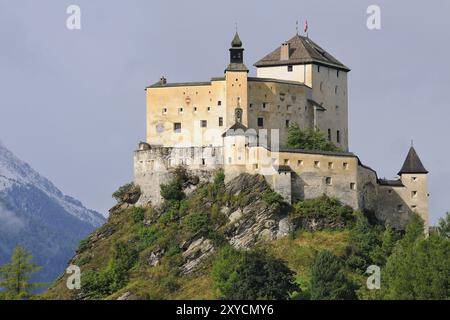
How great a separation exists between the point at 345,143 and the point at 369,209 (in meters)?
8.33

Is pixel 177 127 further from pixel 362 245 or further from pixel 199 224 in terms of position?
pixel 362 245

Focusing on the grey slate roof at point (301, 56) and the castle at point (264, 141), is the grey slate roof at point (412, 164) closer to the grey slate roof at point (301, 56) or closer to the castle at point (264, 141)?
the castle at point (264, 141)

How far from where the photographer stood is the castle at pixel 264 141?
365 ft

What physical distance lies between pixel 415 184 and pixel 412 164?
1.47 m

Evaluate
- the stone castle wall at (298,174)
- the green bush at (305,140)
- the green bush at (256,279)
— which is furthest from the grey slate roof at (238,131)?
the green bush at (256,279)

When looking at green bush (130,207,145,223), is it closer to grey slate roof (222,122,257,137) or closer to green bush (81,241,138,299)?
green bush (81,241,138,299)

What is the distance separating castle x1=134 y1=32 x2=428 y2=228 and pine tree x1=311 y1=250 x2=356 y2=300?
31.7 feet

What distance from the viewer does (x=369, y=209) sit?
4496 inches

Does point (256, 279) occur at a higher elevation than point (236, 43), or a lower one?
lower

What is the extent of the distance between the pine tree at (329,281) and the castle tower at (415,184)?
14.1 m

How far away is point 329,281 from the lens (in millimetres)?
100375

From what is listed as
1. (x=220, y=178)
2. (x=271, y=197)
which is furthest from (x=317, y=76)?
(x=271, y=197)
